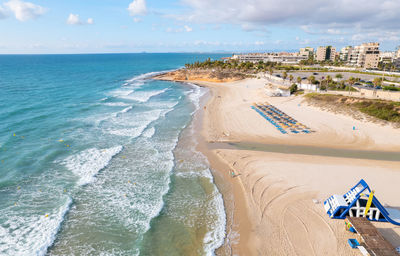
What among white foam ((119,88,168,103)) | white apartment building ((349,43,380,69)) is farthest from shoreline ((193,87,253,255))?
white apartment building ((349,43,380,69))

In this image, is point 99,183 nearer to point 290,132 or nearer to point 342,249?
point 342,249

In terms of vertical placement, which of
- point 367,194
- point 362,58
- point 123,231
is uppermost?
point 362,58

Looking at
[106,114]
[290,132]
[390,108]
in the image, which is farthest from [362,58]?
[106,114]

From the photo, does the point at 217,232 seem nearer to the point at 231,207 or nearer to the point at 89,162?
the point at 231,207

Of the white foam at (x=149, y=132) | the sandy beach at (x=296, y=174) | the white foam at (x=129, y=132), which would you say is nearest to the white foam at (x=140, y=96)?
the white foam at (x=129, y=132)

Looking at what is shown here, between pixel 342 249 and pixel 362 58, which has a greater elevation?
pixel 362 58

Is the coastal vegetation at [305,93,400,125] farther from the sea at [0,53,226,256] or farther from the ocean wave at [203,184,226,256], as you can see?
the ocean wave at [203,184,226,256]

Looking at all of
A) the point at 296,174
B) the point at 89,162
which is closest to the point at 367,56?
the point at 296,174
